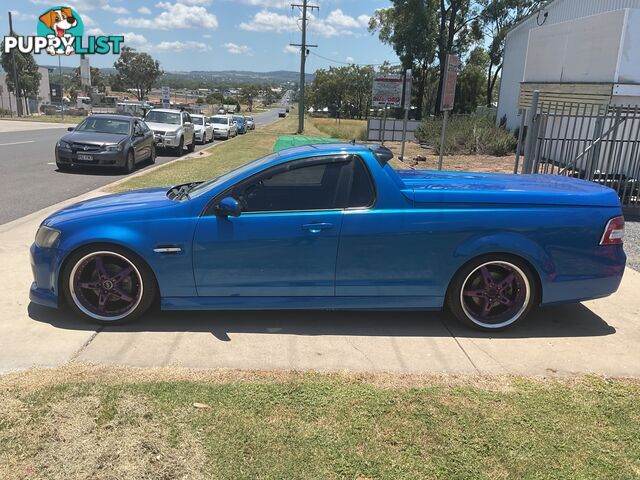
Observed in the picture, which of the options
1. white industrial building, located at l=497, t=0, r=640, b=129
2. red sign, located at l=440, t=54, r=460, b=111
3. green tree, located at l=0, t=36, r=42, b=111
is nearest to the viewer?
red sign, located at l=440, t=54, r=460, b=111

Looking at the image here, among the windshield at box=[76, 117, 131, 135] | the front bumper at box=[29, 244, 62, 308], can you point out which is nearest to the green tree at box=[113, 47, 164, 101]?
A: the windshield at box=[76, 117, 131, 135]

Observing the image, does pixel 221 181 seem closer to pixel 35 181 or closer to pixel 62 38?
pixel 35 181

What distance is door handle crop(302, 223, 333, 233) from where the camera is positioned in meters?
4.12

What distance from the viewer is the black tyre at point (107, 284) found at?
4195mm

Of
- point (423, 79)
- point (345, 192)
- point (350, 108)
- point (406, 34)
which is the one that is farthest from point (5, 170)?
point (350, 108)

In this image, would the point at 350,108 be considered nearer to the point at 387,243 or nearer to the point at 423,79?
the point at 423,79

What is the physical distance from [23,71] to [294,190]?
Answer: 68.3 m

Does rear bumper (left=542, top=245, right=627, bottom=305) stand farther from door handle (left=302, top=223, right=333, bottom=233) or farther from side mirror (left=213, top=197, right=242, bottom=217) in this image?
side mirror (left=213, top=197, right=242, bottom=217)

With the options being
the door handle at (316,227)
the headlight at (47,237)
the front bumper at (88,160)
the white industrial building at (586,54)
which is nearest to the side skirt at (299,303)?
the door handle at (316,227)

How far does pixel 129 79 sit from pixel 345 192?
97578 mm

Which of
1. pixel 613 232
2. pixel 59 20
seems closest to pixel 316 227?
pixel 613 232

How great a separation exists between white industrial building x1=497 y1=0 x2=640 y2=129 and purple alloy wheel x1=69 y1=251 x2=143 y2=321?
45.9ft

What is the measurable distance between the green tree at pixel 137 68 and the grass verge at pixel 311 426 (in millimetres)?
95851

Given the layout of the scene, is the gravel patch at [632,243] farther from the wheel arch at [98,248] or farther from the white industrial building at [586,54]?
the white industrial building at [586,54]
